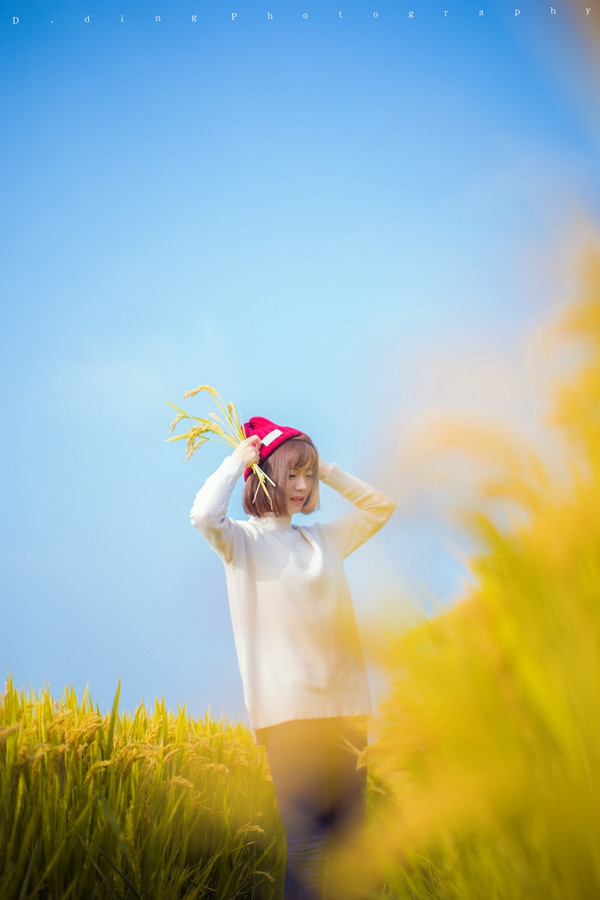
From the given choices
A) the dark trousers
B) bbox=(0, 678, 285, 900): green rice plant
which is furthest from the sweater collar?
bbox=(0, 678, 285, 900): green rice plant

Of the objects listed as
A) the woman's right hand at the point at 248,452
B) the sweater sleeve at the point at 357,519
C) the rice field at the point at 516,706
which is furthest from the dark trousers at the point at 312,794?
the rice field at the point at 516,706

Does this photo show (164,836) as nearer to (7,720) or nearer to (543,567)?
(7,720)

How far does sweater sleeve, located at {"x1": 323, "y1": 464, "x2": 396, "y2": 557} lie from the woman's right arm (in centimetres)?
44

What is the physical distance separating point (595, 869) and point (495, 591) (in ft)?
0.51

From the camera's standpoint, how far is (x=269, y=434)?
2389 mm

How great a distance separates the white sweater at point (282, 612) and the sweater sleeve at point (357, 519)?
140 millimetres

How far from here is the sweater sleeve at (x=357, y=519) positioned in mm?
2486

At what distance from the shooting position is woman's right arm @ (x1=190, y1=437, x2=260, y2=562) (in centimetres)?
208

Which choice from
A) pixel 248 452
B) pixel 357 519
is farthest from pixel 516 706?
pixel 357 519

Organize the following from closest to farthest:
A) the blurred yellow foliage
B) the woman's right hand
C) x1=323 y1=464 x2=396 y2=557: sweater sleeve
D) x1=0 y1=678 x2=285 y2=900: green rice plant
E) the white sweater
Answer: the blurred yellow foliage, x1=0 y1=678 x2=285 y2=900: green rice plant, the white sweater, the woman's right hand, x1=323 y1=464 x2=396 y2=557: sweater sleeve

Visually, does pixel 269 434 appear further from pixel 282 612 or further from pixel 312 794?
pixel 312 794

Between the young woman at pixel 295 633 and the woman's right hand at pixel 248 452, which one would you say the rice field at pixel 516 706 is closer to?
the young woman at pixel 295 633

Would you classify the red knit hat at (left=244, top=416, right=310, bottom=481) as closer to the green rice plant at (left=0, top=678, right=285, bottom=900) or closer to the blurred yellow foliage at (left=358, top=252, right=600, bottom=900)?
the green rice plant at (left=0, top=678, right=285, bottom=900)

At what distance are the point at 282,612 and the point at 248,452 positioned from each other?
532mm
